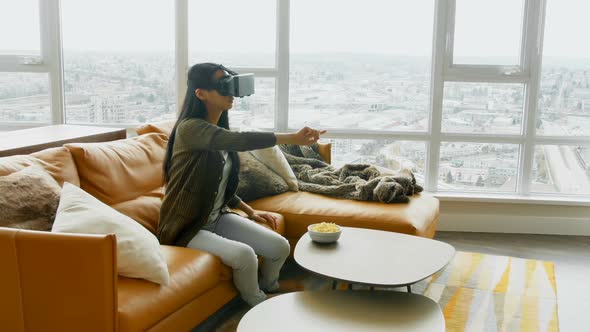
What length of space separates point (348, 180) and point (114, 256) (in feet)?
6.87

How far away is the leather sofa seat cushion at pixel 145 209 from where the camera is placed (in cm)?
287

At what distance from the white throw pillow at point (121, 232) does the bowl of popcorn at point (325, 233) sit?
2.41 feet

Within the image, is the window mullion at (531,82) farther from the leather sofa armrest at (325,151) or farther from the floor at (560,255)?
the leather sofa armrest at (325,151)

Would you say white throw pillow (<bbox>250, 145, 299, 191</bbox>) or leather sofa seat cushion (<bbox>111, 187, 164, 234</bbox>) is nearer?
leather sofa seat cushion (<bbox>111, 187, 164, 234</bbox>)

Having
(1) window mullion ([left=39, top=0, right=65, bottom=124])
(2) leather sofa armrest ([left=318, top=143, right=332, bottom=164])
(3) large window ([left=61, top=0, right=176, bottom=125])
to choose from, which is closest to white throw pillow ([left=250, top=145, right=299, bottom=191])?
(2) leather sofa armrest ([left=318, top=143, right=332, bottom=164])

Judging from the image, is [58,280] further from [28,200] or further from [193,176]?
[193,176]

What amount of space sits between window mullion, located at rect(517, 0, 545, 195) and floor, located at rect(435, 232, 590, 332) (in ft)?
1.41

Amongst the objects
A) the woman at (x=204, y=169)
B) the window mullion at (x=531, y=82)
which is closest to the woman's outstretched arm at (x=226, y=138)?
the woman at (x=204, y=169)

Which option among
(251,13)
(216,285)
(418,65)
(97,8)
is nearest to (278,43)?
(251,13)

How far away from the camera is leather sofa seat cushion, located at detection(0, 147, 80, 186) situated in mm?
2434

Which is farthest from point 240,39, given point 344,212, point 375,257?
point 375,257

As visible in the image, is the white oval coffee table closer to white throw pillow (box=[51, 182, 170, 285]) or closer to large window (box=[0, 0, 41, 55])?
white throw pillow (box=[51, 182, 170, 285])

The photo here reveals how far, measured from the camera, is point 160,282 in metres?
2.26

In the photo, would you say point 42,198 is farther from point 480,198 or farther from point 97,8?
point 480,198
